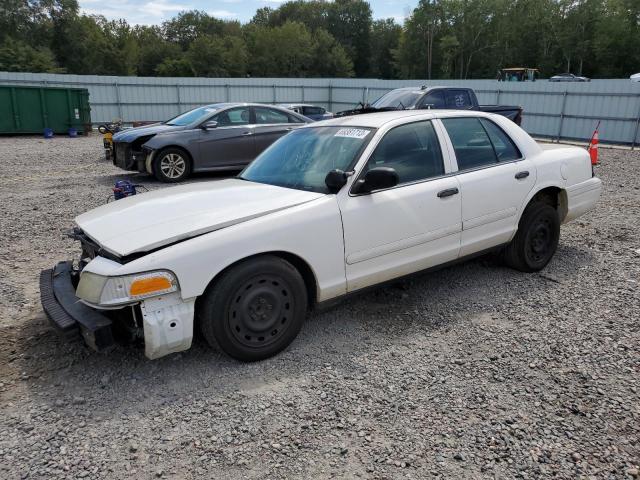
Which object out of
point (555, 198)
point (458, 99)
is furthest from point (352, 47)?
point (555, 198)

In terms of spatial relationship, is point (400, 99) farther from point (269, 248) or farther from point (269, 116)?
point (269, 248)

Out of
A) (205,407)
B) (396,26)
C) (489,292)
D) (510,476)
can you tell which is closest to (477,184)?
(489,292)

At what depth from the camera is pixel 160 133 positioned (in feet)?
33.0

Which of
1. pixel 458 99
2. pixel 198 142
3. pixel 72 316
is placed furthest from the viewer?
pixel 458 99

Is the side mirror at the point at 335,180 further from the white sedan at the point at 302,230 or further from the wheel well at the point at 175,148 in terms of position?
the wheel well at the point at 175,148

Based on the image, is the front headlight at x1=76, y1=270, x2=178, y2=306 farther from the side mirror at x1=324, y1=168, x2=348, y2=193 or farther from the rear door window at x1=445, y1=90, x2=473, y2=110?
the rear door window at x1=445, y1=90, x2=473, y2=110

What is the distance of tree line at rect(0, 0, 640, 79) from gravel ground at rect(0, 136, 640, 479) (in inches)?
1916

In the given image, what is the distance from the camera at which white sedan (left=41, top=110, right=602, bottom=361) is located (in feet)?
10.0

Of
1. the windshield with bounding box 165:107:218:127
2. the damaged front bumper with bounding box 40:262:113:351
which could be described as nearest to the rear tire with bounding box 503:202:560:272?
the damaged front bumper with bounding box 40:262:113:351

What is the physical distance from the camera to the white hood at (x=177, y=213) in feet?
10.3

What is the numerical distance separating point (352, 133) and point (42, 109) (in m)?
18.6

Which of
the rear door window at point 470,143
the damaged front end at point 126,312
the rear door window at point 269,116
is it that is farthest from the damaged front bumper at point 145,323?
the rear door window at point 269,116

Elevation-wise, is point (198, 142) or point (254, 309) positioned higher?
point (198, 142)

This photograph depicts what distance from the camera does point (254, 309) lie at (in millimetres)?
3320
